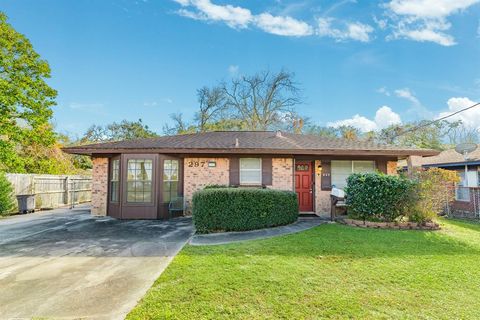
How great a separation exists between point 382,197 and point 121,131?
29.4 m

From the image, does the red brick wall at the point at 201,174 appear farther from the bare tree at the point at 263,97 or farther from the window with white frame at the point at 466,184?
the bare tree at the point at 263,97

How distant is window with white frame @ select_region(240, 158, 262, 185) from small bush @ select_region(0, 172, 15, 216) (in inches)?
392

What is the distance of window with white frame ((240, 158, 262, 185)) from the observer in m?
10.4

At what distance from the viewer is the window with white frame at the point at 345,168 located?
10.7m

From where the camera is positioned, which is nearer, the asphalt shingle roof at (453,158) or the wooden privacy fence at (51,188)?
the wooden privacy fence at (51,188)

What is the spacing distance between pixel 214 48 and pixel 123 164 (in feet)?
38.3

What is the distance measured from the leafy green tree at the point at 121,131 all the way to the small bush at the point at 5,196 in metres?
19.0

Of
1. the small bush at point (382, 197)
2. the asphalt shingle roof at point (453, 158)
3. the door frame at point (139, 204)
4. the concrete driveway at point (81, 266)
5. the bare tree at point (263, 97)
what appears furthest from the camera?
the bare tree at point (263, 97)

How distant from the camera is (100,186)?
10.5m

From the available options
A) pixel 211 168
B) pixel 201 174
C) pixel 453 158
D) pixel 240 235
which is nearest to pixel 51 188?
pixel 201 174

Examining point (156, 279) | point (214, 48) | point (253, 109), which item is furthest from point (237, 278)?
point (253, 109)

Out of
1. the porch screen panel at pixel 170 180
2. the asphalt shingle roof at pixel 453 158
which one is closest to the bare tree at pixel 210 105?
the porch screen panel at pixel 170 180

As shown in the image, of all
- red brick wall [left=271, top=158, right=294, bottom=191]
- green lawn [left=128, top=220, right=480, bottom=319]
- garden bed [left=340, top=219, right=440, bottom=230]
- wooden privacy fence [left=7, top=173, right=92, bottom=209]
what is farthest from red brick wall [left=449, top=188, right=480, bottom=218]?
wooden privacy fence [left=7, top=173, right=92, bottom=209]

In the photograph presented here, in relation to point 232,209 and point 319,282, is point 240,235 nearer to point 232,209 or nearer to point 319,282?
point 232,209
